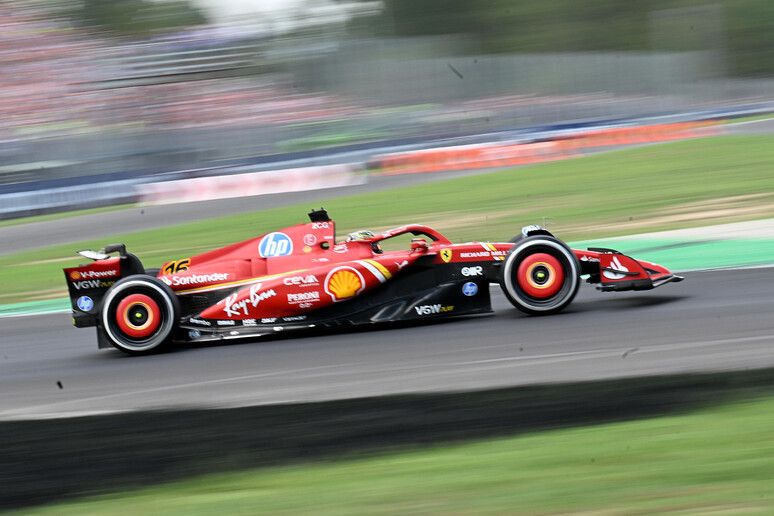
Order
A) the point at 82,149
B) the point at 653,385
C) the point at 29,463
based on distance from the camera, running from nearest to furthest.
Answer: the point at 29,463
the point at 653,385
the point at 82,149

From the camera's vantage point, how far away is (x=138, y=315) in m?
7.74

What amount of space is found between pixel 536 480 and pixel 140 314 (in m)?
4.74

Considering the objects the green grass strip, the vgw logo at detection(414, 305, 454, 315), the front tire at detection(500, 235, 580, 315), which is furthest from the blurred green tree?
the green grass strip

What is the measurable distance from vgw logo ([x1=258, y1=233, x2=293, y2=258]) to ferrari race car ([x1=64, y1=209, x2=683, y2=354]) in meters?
0.03

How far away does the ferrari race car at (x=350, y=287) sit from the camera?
24.9ft

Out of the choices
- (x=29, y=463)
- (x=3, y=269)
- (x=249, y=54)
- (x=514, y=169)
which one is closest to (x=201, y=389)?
(x=29, y=463)

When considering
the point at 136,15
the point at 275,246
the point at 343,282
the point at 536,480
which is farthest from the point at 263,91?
the point at 536,480

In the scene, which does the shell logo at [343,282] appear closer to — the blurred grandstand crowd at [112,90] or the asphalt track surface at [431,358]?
the asphalt track surface at [431,358]

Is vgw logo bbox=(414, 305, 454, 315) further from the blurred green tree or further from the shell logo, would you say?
the blurred green tree

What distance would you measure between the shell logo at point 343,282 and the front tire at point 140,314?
136 centimetres

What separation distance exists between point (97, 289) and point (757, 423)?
5756 mm

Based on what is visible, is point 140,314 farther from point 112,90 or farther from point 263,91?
point 263,91

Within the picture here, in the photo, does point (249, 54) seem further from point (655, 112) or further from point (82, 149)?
point (655, 112)

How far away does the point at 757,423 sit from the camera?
4.46 meters
